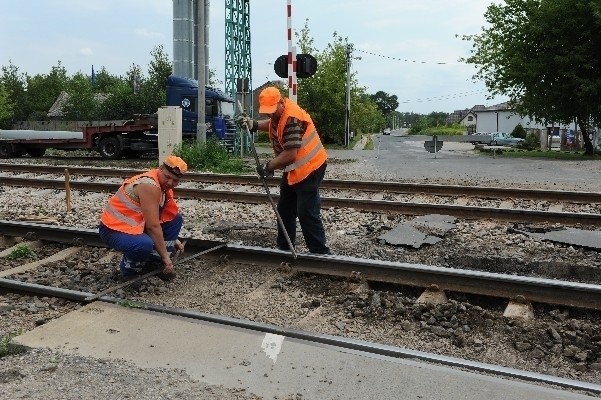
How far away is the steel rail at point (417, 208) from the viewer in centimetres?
797

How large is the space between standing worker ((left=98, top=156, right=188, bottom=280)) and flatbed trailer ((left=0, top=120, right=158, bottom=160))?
52.6ft

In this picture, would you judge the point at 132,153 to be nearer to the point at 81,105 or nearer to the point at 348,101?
the point at 348,101

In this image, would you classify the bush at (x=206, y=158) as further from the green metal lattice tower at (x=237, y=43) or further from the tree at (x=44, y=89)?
the tree at (x=44, y=89)

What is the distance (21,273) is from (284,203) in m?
2.68

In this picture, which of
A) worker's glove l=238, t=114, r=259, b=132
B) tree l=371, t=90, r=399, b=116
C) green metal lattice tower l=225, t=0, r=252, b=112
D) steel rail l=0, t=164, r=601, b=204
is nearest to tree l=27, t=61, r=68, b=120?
green metal lattice tower l=225, t=0, r=252, b=112

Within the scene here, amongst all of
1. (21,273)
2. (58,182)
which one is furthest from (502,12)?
(21,273)

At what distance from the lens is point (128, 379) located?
338 centimetres

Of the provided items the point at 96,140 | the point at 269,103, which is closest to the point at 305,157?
the point at 269,103

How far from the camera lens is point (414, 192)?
10969 mm

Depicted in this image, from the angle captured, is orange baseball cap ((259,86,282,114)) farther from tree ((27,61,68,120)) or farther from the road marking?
tree ((27,61,68,120))

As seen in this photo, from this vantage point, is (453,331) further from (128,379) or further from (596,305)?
(128,379)

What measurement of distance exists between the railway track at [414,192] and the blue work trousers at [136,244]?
13.2ft

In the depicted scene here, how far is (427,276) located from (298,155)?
170cm

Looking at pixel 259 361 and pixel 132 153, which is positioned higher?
pixel 132 153
